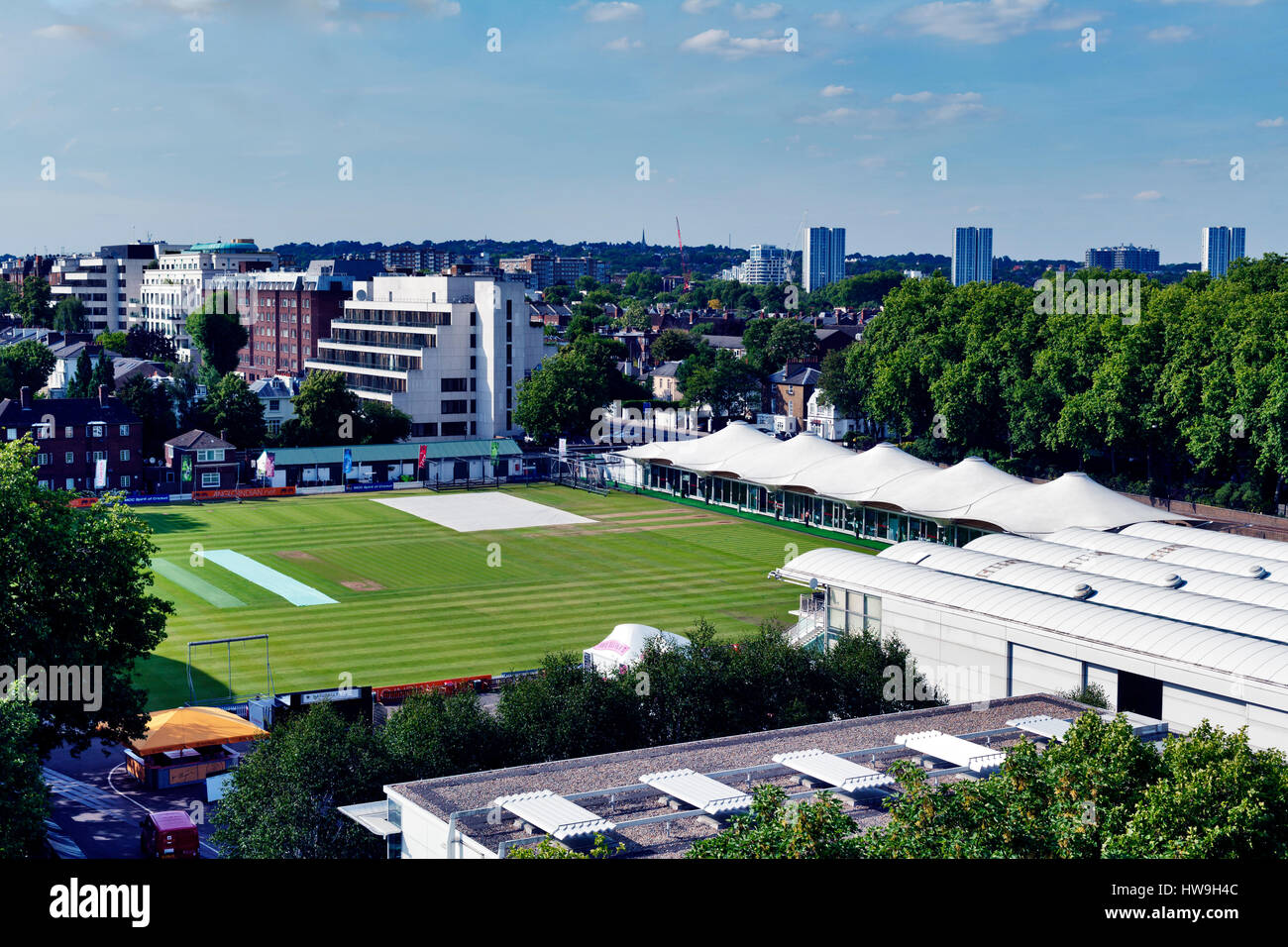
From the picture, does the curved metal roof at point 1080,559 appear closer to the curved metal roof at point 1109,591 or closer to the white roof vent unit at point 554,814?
the curved metal roof at point 1109,591

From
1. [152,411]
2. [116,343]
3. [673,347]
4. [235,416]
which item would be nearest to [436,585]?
[235,416]

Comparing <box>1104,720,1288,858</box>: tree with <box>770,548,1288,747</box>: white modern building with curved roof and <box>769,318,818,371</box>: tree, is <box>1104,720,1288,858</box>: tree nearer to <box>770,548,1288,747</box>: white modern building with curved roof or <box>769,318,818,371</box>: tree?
<box>770,548,1288,747</box>: white modern building with curved roof

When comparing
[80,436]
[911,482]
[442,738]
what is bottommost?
[442,738]

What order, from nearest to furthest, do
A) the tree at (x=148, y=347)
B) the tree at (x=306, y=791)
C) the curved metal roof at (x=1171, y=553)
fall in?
the tree at (x=306, y=791), the curved metal roof at (x=1171, y=553), the tree at (x=148, y=347)

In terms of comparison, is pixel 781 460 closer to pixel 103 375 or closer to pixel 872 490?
pixel 872 490

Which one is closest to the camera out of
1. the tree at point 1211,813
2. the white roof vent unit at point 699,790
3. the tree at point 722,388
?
the tree at point 1211,813

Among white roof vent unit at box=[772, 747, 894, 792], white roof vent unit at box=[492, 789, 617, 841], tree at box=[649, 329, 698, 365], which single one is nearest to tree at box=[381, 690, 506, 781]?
white roof vent unit at box=[492, 789, 617, 841]

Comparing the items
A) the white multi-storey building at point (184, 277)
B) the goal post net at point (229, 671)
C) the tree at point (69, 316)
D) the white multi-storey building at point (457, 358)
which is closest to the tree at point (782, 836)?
the goal post net at point (229, 671)
